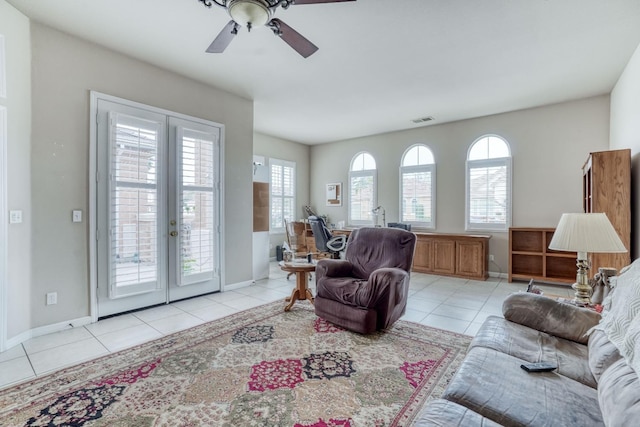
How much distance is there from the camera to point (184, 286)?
396cm

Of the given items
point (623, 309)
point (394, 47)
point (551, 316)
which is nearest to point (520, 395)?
point (623, 309)

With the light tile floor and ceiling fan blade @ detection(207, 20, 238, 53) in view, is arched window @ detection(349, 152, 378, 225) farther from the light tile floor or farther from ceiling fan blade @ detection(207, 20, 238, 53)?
ceiling fan blade @ detection(207, 20, 238, 53)


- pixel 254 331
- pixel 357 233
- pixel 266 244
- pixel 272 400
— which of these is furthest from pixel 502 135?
pixel 272 400

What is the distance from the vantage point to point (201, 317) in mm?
3369

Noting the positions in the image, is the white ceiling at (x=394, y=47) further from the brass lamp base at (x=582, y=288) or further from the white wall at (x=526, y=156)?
the brass lamp base at (x=582, y=288)

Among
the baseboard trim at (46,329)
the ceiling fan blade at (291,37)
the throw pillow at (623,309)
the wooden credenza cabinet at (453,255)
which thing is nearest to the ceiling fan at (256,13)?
the ceiling fan blade at (291,37)

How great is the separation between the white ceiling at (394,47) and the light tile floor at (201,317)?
2.92 meters

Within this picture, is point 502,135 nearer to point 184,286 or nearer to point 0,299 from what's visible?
point 184,286

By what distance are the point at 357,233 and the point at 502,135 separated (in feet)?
11.8

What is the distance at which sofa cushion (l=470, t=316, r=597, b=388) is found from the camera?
1.47 m

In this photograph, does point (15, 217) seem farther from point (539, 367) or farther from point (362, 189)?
point (362, 189)

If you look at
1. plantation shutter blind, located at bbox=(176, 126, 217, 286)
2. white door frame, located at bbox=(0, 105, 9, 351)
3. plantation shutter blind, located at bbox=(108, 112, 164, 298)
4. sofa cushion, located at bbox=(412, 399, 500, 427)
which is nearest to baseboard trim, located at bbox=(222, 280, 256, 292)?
plantation shutter blind, located at bbox=(176, 126, 217, 286)

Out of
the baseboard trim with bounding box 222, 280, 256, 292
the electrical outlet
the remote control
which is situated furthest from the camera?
the baseboard trim with bounding box 222, 280, 256, 292

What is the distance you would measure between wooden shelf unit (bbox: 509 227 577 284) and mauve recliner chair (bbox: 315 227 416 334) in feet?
9.46
